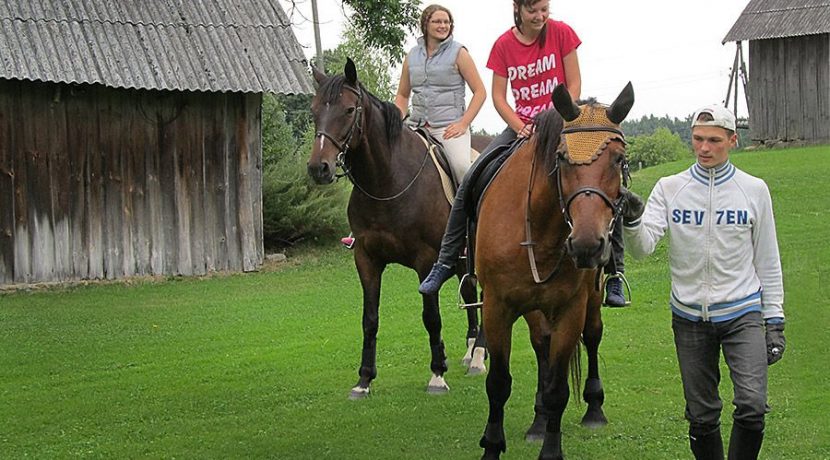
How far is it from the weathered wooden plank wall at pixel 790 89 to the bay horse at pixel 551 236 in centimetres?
2332

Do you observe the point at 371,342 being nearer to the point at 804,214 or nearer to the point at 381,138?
the point at 381,138

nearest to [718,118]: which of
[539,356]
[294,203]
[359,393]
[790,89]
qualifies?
[539,356]

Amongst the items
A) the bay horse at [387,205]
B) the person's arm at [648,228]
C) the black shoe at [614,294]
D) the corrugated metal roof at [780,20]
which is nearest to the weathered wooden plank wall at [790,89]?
the corrugated metal roof at [780,20]

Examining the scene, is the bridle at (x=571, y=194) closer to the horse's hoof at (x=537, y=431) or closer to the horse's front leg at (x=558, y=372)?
the horse's front leg at (x=558, y=372)

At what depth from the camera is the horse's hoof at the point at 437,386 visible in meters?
8.15

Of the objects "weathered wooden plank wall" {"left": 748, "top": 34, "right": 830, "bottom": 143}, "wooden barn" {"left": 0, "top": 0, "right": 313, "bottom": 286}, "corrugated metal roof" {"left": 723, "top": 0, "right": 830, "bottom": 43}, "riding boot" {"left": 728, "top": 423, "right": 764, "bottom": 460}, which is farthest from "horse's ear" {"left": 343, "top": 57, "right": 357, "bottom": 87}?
"weathered wooden plank wall" {"left": 748, "top": 34, "right": 830, "bottom": 143}

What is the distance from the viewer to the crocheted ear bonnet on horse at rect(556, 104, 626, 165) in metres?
4.71

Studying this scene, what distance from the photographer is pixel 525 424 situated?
716 cm

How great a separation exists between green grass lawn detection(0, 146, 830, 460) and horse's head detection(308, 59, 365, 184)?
1.90m

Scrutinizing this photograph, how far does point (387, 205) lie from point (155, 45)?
8549 millimetres

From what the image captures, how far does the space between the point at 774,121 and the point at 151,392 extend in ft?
79.1

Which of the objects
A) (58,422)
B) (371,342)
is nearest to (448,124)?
(371,342)

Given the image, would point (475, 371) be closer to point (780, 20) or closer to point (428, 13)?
point (428, 13)

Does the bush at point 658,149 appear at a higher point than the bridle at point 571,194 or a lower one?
higher
